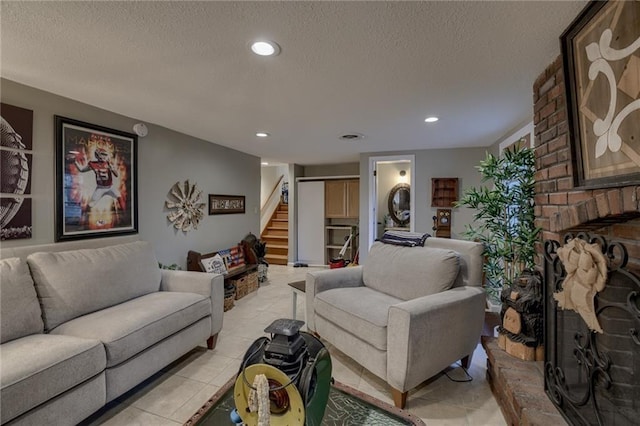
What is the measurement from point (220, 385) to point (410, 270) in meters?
1.65

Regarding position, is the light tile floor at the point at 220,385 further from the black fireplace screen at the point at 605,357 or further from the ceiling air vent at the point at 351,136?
the ceiling air vent at the point at 351,136

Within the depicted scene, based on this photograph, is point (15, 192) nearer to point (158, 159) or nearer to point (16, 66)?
point (16, 66)

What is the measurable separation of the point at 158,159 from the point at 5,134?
4.20 feet

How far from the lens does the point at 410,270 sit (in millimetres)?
2355

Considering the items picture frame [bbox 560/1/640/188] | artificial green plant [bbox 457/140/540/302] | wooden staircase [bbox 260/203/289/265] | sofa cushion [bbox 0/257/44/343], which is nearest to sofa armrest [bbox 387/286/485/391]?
artificial green plant [bbox 457/140/540/302]

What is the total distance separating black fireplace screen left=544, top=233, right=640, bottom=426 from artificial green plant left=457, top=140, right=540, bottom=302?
0.61 metres

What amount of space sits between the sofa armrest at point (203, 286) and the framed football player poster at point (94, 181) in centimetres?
72

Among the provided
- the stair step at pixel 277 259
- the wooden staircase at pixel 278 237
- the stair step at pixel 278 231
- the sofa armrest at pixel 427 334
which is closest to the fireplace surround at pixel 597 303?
the sofa armrest at pixel 427 334

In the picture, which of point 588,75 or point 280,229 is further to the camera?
point 280,229

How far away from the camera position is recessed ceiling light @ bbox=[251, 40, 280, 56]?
1.53 metres

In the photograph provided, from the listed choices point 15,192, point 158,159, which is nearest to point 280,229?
point 158,159

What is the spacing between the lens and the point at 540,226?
6.08ft

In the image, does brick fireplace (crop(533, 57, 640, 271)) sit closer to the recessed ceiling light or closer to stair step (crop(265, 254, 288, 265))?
the recessed ceiling light

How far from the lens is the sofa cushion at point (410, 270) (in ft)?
7.09
